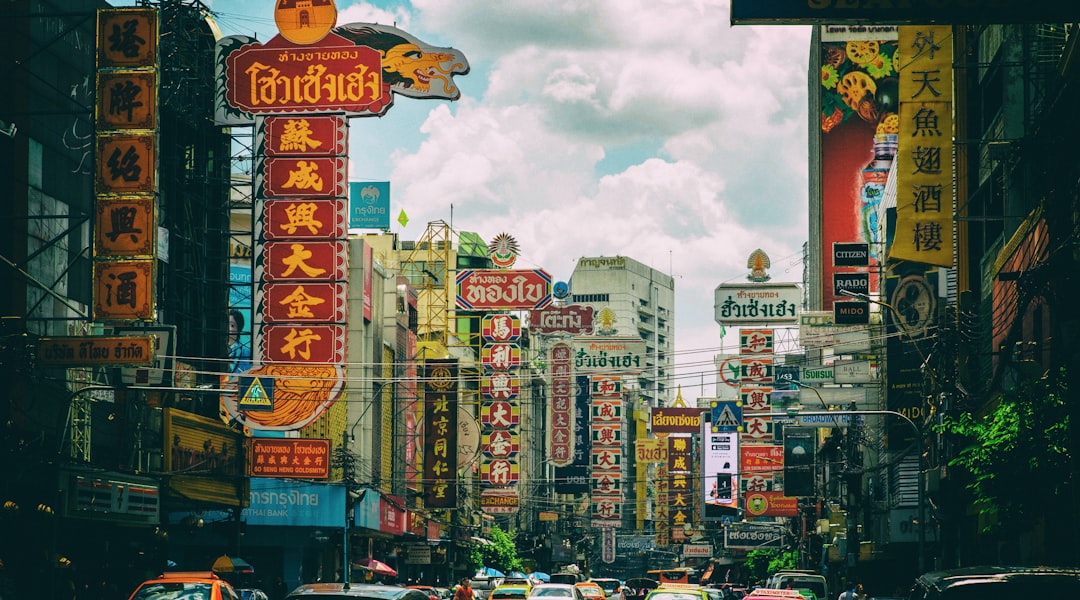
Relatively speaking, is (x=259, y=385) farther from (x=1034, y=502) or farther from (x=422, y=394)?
(x=422, y=394)

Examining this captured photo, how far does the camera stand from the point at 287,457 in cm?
5166

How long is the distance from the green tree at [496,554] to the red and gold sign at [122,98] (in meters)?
66.3

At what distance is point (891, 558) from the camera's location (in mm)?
62594

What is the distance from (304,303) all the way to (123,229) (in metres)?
10.5

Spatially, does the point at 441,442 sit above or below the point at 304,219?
below

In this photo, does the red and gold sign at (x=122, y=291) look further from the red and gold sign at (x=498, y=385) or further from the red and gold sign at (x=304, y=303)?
the red and gold sign at (x=498, y=385)

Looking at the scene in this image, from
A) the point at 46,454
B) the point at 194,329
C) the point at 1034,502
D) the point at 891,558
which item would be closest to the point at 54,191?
the point at 46,454

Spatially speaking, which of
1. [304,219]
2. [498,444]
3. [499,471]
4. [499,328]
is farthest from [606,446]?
[304,219]

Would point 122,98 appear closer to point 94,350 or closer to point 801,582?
point 94,350

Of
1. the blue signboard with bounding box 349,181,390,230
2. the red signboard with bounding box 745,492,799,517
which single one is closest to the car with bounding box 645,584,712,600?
the red signboard with bounding box 745,492,799,517

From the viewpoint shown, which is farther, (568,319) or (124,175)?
(568,319)

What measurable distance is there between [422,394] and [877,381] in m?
26.1

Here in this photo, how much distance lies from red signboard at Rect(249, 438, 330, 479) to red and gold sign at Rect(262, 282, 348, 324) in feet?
23.8

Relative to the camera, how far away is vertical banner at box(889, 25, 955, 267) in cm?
4216
